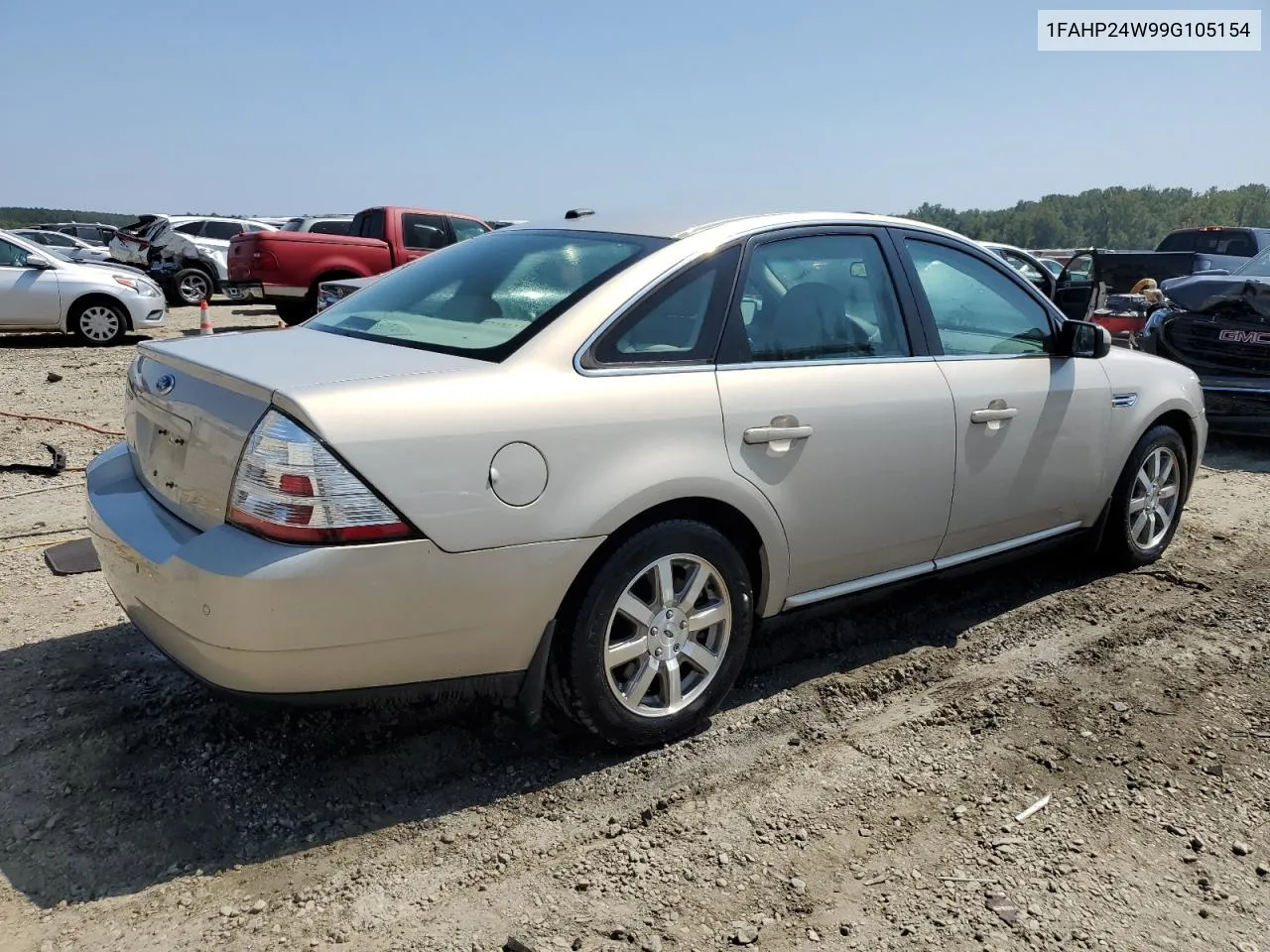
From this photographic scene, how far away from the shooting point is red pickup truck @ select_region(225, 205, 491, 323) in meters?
14.0

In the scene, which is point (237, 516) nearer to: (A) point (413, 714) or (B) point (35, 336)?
(A) point (413, 714)

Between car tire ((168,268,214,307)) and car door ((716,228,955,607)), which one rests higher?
car tire ((168,268,214,307))

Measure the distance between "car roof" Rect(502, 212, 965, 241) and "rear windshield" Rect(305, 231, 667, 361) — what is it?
67 millimetres

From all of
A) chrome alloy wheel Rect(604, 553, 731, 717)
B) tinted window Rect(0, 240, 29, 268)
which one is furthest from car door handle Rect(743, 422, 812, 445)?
tinted window Rect(0, 240, 29, 268)

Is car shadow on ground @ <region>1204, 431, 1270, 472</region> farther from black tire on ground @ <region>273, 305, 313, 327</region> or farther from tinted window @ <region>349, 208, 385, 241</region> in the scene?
black tire on ground @ <region>273, 305, 313, 327</region>

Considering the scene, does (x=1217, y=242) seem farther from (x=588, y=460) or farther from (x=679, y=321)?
(x=588, y=460)

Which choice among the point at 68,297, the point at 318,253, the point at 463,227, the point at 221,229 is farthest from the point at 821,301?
the point at 221,229

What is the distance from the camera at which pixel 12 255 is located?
481 inches

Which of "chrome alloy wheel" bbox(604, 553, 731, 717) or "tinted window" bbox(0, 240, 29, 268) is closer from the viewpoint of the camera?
"chrome alloy wheel" bbox(604, 553, 731, 717)

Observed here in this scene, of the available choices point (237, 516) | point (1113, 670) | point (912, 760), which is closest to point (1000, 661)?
point (1113, 670)

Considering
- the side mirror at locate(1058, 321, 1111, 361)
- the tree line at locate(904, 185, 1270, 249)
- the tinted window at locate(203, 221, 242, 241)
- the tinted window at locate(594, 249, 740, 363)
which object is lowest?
the side mirror at locate(1058, 321, 1111, 361)

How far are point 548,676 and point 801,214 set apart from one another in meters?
1.91

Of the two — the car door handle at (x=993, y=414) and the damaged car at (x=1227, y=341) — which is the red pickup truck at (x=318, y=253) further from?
the car door handle at (x=993, y=414)

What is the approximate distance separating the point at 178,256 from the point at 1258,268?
1796 cm
